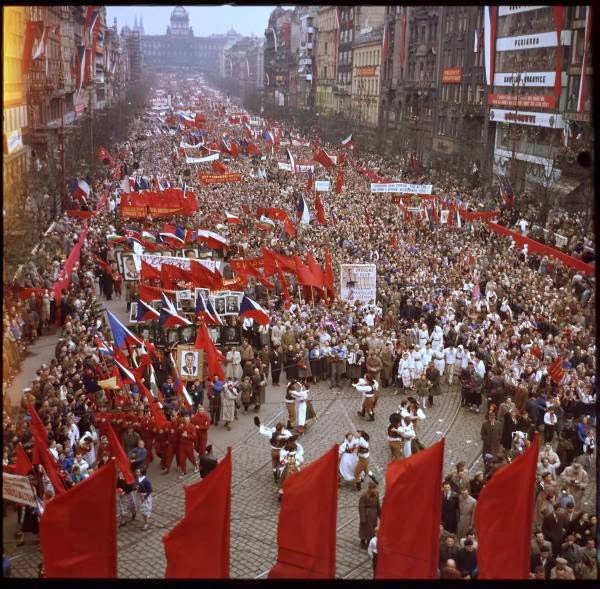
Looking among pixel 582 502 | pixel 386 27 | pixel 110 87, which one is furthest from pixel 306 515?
pixel 110 87

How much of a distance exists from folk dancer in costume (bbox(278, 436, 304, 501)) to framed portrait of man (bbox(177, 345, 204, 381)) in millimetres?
3243

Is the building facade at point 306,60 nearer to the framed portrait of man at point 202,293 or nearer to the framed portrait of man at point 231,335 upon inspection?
the framed portrait of man at point 202,293

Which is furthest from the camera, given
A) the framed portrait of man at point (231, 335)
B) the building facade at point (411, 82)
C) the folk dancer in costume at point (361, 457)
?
the building facade at point (411, 82)

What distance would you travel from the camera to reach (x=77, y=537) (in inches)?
314

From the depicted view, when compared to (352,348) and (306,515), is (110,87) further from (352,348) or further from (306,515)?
(306,515)

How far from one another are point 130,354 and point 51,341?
20.2 feet

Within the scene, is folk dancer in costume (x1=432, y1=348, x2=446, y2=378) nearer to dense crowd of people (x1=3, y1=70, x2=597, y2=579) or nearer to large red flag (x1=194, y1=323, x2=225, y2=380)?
dense crowd of people (x1=3, y1=70, x2=597, y2=579)

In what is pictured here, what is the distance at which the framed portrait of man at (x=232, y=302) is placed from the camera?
20.7 meters

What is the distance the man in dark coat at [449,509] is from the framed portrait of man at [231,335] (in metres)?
9.10

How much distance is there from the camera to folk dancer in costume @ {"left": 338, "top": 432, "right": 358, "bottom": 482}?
1366cm

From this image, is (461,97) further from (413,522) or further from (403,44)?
(413,522)

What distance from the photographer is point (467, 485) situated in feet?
40.9

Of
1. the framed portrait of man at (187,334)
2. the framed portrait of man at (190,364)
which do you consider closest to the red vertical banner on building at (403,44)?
the framed portrait of man at (187,334)

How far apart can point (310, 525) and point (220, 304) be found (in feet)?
41.6
